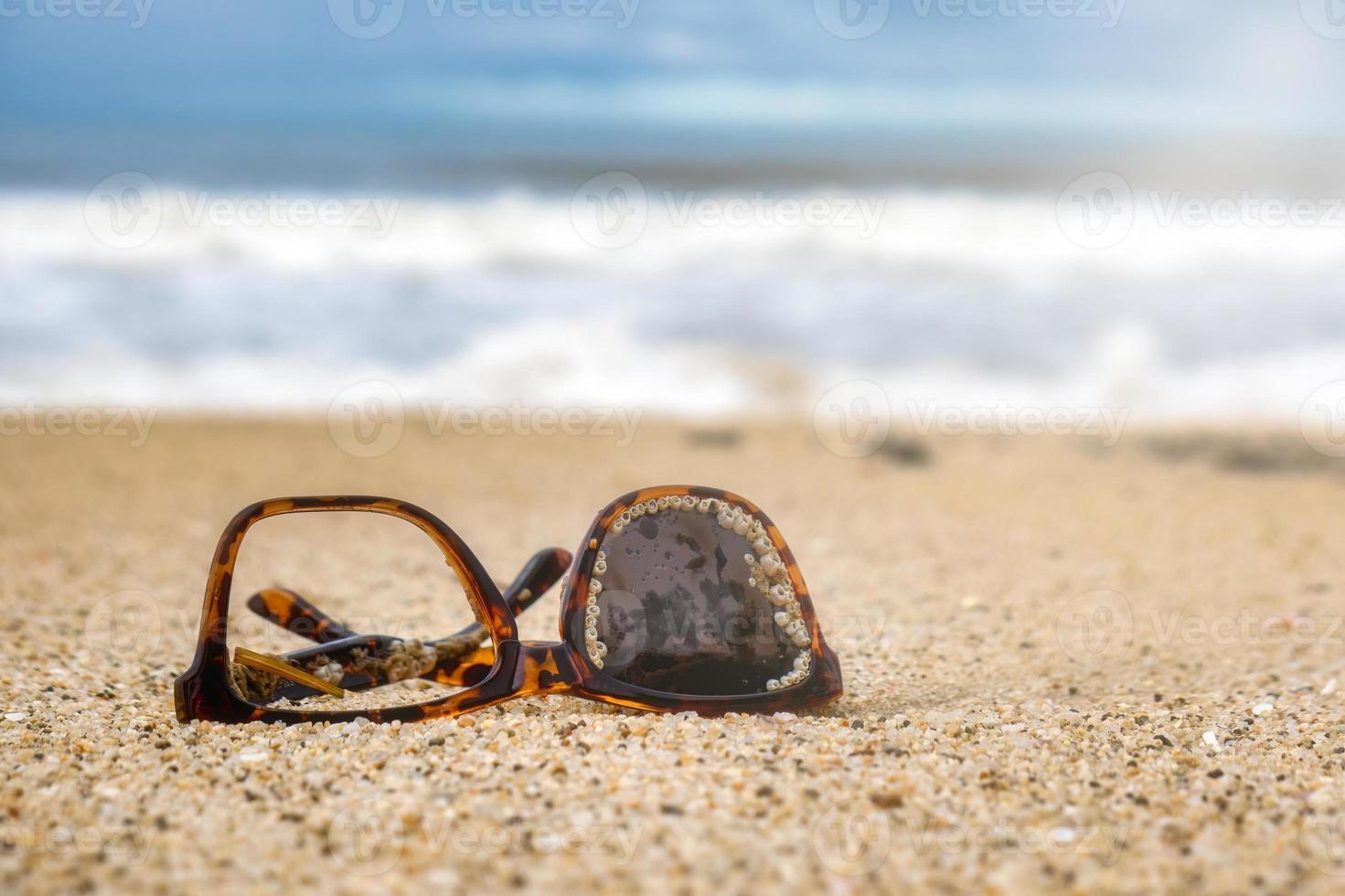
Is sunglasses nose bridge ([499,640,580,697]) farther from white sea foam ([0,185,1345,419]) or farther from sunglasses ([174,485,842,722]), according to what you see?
white sea foam ([0,185,1345,419])

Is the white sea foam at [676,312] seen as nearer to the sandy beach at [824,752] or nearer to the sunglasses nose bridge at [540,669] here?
the sandy beach at [824,752]

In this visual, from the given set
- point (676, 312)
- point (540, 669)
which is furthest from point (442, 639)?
point (676, 312)

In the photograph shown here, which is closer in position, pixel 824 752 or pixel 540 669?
pixel 824 752

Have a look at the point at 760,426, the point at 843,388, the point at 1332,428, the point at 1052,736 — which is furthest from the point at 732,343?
the point at 1052,736

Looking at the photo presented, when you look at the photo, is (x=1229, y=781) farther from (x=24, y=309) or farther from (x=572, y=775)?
(x=24, y=309)

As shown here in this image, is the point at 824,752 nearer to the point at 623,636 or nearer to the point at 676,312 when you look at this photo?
the point at 623,636

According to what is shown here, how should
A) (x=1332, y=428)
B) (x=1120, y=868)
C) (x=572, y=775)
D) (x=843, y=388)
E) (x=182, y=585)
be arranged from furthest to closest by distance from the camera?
(x=843, y=388) → (x=1332, y=428) → (x=182, y=585) → (x=572, y=775) → (x=1120, y=868)
